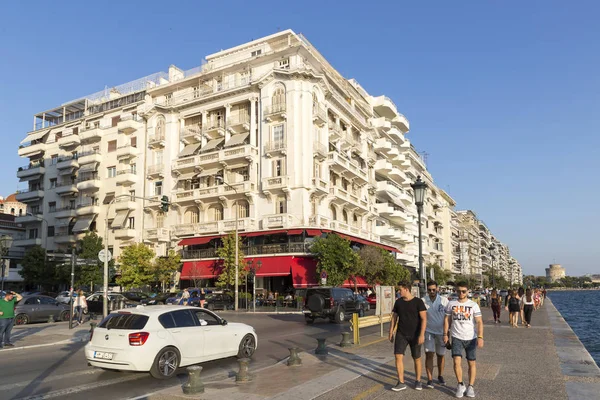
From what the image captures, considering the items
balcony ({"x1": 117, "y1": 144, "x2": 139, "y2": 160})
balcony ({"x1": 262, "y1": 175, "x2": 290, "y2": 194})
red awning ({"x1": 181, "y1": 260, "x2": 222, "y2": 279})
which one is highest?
balcony ({"x1": 117, "y1": 144, "x2": 139, "y2": 160})

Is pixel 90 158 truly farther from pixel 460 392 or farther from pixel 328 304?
pixel 460 392

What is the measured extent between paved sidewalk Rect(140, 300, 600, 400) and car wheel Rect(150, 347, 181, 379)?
110 centimetres

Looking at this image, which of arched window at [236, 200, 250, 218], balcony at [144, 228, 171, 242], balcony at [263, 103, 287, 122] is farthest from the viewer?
balcony at [144, 228, 171, 242]

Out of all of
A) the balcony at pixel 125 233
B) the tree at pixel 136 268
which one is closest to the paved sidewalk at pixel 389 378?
the tree at pixel 136 268

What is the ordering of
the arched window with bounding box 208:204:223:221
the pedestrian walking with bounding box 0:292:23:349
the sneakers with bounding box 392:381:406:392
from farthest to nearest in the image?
the arched window with bounding box 208:204:223:221 → the pedestrian walking with bounding box 0:292:23:349 → the sneakers with bounding box 392:381:406:392

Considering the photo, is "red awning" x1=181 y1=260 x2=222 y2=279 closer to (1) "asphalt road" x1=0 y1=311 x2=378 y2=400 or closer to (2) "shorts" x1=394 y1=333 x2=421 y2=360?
(1) "asphalt road" x1=0 y1=311 x2=378 y2=400

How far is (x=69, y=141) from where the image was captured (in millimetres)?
58875

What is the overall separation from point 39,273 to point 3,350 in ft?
138

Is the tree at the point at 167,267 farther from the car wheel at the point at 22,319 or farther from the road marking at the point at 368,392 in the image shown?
the road marking at the point at 368,392

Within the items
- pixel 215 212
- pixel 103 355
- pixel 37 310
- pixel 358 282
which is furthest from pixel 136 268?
pixel 103 355

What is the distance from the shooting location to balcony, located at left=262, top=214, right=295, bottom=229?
40.6 metres

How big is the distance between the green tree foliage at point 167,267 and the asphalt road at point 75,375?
28223 millimetres

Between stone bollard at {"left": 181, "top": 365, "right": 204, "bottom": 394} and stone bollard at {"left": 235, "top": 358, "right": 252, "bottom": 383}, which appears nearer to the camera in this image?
stone bollard at {"left": 181, "top": 365, "right": 204, "bottom": 394}

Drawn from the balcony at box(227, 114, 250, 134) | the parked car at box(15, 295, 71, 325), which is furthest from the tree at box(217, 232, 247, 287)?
the parked car at box(15, 295, 71, 325)
